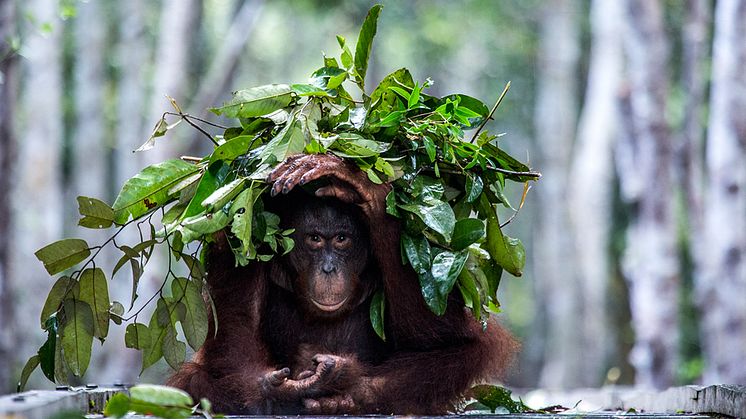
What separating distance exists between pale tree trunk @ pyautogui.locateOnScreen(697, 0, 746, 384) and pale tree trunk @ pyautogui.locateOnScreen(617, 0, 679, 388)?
1082 mm

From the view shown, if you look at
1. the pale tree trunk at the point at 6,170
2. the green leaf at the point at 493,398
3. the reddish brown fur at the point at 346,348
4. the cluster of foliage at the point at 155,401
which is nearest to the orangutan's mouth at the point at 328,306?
the reddish brown fur at the point at 346,348

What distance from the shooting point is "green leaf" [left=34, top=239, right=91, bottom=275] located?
4125mm

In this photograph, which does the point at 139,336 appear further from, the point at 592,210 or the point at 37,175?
the point at 592,210

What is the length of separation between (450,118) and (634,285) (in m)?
10.3

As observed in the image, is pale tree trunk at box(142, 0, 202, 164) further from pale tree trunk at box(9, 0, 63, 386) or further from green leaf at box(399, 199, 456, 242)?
green leaf at box(399, 199, 456, 242)

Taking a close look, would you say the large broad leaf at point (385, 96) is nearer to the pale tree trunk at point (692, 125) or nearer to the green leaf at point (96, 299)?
the green leaf at point (96, 299)

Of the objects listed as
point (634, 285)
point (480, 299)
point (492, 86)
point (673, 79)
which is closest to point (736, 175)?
point (634, 285)

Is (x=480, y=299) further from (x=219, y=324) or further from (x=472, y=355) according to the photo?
(x=219, y=324)

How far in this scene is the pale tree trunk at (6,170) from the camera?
8.19 meters

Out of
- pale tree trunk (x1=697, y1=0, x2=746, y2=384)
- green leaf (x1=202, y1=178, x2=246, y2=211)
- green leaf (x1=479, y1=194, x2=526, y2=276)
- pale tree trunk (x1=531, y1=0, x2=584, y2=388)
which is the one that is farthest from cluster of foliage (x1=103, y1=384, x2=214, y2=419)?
pale tree trunk (x1=531, y1=0, x2=584, y2=388)

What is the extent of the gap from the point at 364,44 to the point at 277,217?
2.60 feet

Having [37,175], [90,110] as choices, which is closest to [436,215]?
[37,175]

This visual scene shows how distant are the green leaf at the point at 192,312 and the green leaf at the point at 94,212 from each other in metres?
0.33

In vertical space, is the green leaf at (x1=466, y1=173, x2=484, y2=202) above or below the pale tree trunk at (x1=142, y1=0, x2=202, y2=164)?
below
